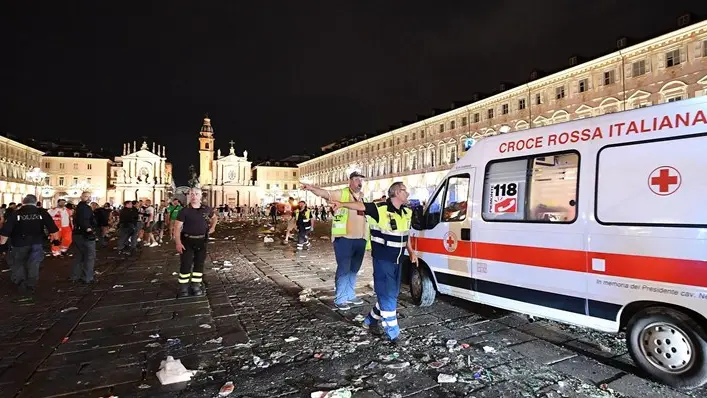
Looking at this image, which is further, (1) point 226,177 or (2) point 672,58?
(1) point 226,177

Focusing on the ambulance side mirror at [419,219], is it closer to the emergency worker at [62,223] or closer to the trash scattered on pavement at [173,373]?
the trash scattered on pavement at [173,373]

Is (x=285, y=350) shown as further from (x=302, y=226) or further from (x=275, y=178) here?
(x=275, y=178)

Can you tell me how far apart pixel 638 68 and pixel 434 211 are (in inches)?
1332

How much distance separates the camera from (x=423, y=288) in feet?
20.0

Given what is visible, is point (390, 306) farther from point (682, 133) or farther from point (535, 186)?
point (682, 133)

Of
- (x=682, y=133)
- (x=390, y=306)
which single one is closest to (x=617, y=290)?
(x=682, y=133)

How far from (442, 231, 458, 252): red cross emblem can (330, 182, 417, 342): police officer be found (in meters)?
1.22

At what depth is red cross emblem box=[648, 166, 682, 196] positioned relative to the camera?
3.41m

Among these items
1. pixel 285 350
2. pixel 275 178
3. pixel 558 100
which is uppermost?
pixel 558 100

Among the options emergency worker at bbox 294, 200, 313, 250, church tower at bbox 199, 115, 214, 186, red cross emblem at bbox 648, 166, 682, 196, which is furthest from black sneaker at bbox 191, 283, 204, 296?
church tower at bbox 199, 115, 214, 186

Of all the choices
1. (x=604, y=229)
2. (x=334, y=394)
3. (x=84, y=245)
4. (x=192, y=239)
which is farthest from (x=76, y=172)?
(x=604, y=229)

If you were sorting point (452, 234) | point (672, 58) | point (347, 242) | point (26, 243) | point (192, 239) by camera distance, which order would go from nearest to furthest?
point (452, 234) → point (347, 242) → point (192, 239) → point (26, 243) → point (672, 58)

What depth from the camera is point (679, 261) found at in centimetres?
333

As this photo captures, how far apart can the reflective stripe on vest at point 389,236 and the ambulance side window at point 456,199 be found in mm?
1322
